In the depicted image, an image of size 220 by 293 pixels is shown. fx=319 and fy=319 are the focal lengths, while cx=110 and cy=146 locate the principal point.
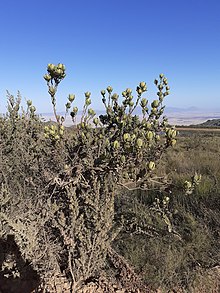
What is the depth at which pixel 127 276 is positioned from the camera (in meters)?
2.89

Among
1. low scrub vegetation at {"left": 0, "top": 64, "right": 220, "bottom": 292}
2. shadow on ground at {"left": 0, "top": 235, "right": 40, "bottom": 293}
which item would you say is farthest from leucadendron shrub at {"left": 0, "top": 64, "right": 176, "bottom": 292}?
shadow on ground at {"left": 0, "top": 235, "right": 40, "bottom": 293}

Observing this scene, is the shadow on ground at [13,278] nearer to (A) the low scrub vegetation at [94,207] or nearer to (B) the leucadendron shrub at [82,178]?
(A) the low scrub vegetation at [94,207]

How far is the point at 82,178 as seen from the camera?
2.27 m

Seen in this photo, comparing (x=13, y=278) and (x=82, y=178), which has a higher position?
(x=82, y=178)

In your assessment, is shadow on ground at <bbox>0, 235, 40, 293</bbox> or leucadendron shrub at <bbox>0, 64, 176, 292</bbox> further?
shadow on ground at <bbox>0, 235, 40, 293</bbox>

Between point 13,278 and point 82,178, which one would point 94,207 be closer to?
point 82,178

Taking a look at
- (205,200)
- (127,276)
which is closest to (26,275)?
(127,276)

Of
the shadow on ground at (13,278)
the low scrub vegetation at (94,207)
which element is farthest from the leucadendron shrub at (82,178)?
the shadow on ground at (13,278)

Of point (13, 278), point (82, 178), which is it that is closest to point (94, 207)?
point (82, 178)

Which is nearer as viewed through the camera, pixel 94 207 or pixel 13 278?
pixel 94 207

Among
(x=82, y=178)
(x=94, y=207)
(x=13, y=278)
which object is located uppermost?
(x=82, y=178)

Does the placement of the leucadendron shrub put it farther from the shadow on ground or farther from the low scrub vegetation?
the shadow on ground

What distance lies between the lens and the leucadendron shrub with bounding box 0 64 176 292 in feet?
6.49

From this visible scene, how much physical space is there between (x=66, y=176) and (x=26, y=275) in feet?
4.30
